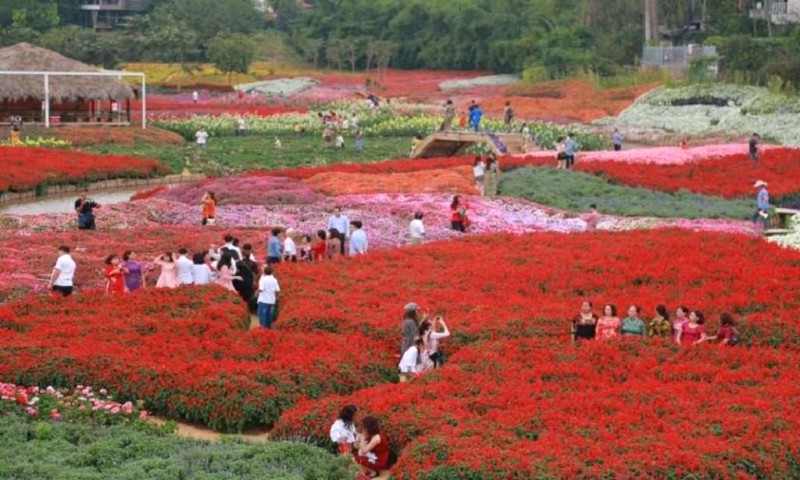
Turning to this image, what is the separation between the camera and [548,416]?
20828 mm

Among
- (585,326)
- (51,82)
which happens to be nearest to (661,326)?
(585,326)

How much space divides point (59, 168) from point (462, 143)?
17.4 meters

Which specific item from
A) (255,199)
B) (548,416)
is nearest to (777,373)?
(548,416)

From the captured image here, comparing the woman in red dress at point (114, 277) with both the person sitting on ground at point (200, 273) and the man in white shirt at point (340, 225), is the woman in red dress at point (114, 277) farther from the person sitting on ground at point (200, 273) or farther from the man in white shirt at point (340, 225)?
the man in white shirt at point (340, 225)

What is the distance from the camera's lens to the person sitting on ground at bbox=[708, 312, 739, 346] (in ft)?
83.6

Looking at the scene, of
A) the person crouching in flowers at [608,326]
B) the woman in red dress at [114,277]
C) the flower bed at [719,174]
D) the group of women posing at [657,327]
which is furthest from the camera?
the flower bed at [719,174]

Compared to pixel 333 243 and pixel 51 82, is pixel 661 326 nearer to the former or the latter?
pixel 333 243

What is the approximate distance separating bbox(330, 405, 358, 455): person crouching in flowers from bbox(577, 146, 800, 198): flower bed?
28055 mm

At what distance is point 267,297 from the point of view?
89.2 feet

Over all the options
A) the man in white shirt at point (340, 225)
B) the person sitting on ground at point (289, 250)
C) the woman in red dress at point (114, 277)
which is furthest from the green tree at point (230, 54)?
the woman in red dress at point (114, 277)

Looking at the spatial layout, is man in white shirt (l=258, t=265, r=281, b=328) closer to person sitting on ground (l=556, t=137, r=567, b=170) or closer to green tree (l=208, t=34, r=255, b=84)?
person sitting on ground (l=556, t=137, r=567, b=170)

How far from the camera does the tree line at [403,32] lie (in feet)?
342

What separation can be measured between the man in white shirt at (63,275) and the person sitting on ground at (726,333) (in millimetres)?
11784

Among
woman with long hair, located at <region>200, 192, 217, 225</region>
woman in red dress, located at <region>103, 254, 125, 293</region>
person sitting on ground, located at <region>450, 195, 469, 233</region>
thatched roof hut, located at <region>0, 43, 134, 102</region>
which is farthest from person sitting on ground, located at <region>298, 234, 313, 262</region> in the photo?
thatched roof hut, located at <region>0, 43, 134, 102</region>
